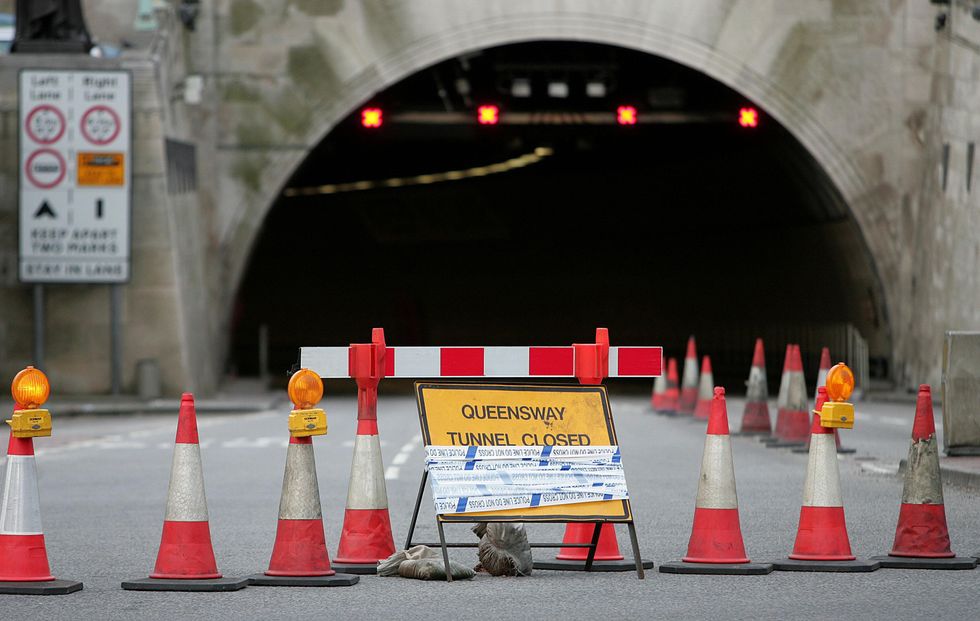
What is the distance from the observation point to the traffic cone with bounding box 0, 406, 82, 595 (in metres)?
9.11

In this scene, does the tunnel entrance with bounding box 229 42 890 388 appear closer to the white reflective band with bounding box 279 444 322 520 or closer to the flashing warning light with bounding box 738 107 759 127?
the flashing warning light with bounding box 738 107 759 127

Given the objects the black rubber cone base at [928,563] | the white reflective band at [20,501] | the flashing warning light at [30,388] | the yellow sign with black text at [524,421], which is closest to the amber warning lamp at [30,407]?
the flashing warning light at [30,388]

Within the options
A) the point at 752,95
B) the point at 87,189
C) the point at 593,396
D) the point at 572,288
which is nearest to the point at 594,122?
the point at 752,95

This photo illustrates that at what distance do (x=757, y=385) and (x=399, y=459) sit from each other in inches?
183

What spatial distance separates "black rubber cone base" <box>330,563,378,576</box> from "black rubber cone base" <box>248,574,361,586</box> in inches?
15.1

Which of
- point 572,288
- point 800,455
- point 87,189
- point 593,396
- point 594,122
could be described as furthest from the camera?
point 572,288

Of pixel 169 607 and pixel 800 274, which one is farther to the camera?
pixel 800 274

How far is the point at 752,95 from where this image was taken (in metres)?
33.0

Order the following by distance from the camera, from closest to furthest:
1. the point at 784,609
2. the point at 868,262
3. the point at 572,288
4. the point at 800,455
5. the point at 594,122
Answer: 1. the point at 784,609
2. the point at 800,455
3. the point at 868,262
4. the point at 594,122
5. the point at 572,288

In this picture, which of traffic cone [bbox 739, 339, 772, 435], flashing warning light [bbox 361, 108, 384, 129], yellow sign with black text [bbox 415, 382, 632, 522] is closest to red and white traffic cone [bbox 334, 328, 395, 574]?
yellow sign with black text [bbox 415, 382, 632, 522]

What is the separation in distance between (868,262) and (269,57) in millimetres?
11251

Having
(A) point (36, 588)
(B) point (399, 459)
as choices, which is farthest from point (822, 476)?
(B) point (399, 459)

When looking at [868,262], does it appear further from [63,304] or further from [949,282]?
[63,304]

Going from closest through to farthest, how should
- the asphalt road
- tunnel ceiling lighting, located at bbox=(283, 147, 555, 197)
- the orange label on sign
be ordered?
the asphalt road → the orange label on sign → tunnel ceiling lighting, located at bbox=(283, 147, 555, 197)
